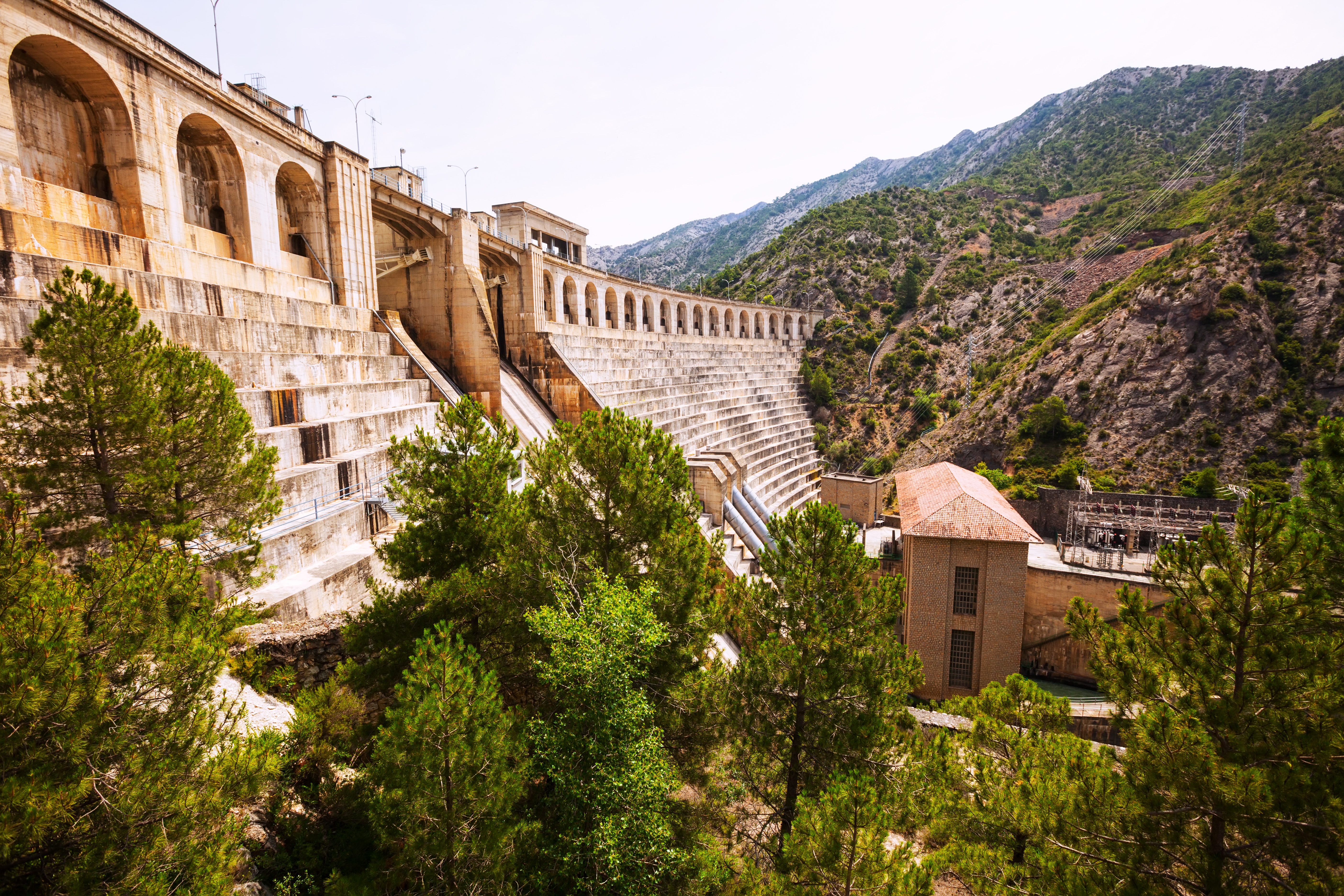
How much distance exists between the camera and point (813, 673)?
26.2 feet

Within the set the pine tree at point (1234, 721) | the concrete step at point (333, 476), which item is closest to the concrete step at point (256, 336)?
the concrete step at point (333, 476)

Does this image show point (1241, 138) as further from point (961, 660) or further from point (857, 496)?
point (961, 660)

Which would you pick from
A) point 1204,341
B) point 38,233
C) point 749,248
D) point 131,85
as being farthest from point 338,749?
point 749,248

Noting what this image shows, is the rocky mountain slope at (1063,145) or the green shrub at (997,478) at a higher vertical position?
the rocky mountain slope at (1063,145)

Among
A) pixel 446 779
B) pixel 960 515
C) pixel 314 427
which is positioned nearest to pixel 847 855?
pixel 446 779

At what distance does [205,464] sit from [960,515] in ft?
64.2

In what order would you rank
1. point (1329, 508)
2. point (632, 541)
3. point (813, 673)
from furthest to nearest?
point (632, 541) → point (813, 673) → point (1329, 508)

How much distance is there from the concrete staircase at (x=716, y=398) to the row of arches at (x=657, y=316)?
195cm

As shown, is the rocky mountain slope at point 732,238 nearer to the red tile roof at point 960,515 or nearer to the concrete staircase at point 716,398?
the concrete staircase at point 716,398

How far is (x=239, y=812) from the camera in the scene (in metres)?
6.15

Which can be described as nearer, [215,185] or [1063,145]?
[215,185]

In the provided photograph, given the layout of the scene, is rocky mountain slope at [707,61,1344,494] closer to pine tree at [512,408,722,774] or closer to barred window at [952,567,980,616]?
barred window at [952,567,980,616]

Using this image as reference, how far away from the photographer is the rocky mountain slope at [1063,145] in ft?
262

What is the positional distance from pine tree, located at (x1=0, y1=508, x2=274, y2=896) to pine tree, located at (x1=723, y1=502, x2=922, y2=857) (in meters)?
5.98
